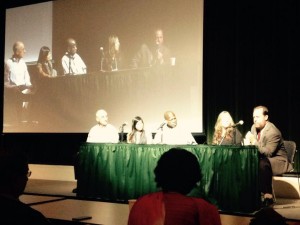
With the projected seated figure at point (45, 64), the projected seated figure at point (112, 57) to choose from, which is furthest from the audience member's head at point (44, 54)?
the projected seated figure at point (112, 57)

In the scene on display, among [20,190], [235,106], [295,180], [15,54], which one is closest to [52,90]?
[15,54]

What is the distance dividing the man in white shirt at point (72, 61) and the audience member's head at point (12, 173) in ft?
20.6

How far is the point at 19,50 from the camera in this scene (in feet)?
27.5

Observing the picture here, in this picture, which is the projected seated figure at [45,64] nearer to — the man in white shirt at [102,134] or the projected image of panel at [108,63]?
the projected image of panel at [108,63]

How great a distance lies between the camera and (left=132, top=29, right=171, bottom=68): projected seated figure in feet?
22.8

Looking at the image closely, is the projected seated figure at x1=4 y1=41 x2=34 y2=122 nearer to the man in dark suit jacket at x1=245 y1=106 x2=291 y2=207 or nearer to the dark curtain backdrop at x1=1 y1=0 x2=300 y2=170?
the dark curtain backdrop at x1=1 y1=0 x2=300 y2=170

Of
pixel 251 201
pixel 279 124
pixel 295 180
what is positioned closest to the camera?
pixel 251 201

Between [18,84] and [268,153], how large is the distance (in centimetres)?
532

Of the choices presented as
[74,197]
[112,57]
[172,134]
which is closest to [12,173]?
[74,197]

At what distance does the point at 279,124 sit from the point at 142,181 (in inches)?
92.1

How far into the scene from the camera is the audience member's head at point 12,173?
1.50m

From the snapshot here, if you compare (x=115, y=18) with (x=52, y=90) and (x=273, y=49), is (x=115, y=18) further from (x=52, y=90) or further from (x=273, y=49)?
(x=273, y=49)

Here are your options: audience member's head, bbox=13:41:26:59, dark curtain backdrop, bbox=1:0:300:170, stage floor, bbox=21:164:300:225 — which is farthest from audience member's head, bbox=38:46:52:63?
dark curtain backdrop, bbox=1:0:300:170

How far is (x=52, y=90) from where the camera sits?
796 cm
